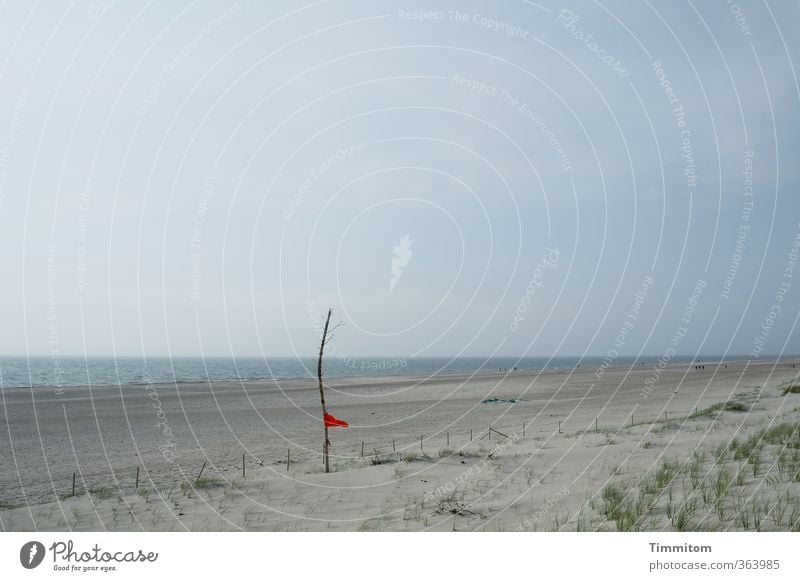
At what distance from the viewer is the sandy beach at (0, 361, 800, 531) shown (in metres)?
8.42

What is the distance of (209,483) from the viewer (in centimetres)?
1368

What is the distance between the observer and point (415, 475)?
13.4m
